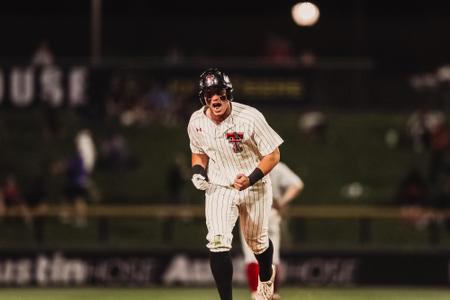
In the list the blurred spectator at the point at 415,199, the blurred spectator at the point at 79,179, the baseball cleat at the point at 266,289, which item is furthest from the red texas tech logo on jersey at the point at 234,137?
the blurred spectator at the point at 79,179

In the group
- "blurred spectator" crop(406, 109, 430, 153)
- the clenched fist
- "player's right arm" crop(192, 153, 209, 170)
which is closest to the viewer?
the clenched fist

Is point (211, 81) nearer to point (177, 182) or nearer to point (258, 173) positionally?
point (258, 173)

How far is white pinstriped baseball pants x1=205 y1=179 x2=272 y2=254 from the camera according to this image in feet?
37.8

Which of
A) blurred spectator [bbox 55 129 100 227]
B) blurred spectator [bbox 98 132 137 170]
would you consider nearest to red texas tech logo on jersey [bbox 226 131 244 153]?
blurred spectator [bbox 55 129 100 227]

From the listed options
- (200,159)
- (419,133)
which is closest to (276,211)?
(200,159)

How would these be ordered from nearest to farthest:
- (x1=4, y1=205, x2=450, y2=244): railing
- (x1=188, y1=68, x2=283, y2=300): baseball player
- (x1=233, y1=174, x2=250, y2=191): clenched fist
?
(x1=188, y1=68, x2=283, y2=300): baseball player → (x1=233, y1=174, x2=250, y2=191): clenched fist → (x1=4, y1=205, x2=450, y2=244): railing

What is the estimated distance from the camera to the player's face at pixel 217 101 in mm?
11398

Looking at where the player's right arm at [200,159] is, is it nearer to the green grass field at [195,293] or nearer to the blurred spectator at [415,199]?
the green grass field at [195,293]

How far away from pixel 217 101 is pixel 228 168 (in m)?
0.73

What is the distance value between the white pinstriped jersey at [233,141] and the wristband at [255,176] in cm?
22

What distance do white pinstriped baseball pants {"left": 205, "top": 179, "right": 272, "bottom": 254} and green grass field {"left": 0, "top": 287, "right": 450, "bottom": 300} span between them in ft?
12.7

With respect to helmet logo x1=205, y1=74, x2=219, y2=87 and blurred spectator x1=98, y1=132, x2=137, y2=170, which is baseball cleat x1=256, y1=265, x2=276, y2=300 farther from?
blurred spectator x1=98, y1=132, x2=137, y2=170

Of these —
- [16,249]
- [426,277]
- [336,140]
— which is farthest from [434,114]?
[16,249]

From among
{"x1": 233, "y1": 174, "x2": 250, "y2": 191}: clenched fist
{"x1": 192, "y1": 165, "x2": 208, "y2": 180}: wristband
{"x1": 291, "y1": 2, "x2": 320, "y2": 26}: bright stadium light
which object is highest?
{"x1": 291, "y1": 2, "x2": 320, "y2": 26}: bright stadium light
